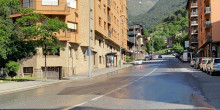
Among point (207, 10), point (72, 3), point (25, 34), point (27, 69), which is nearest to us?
point (25, 34)

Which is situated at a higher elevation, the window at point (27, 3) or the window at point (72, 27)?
the window at point (27, 3)

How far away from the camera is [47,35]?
23609 mm

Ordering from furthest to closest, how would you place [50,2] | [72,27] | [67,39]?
[72,27], [50,2], [67,39]

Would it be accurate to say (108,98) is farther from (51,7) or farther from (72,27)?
(72,27)

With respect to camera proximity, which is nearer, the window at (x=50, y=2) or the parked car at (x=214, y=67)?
the parked car at (x=214, y=67)

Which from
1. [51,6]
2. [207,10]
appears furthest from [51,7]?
[207,10]

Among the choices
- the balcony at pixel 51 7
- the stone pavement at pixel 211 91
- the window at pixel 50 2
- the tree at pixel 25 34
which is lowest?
the stone pavement at pixel 211 91

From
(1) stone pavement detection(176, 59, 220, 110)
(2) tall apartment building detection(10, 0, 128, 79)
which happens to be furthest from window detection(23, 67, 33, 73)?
(1) stone pavement detection(176, 59, 220, 110)

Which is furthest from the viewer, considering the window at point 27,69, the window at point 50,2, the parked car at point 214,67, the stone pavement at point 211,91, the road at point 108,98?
the window at point 27,69

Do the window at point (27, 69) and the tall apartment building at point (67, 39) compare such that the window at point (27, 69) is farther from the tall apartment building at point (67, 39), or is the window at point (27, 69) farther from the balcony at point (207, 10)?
Answer: the balcony at point (207, 10)

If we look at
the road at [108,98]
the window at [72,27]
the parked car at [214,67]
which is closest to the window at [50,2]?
the window at [72,27]

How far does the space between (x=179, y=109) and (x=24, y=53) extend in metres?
18.6

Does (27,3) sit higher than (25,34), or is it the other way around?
(27,3)

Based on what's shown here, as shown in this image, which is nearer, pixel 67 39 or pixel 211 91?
pixel 211 91
